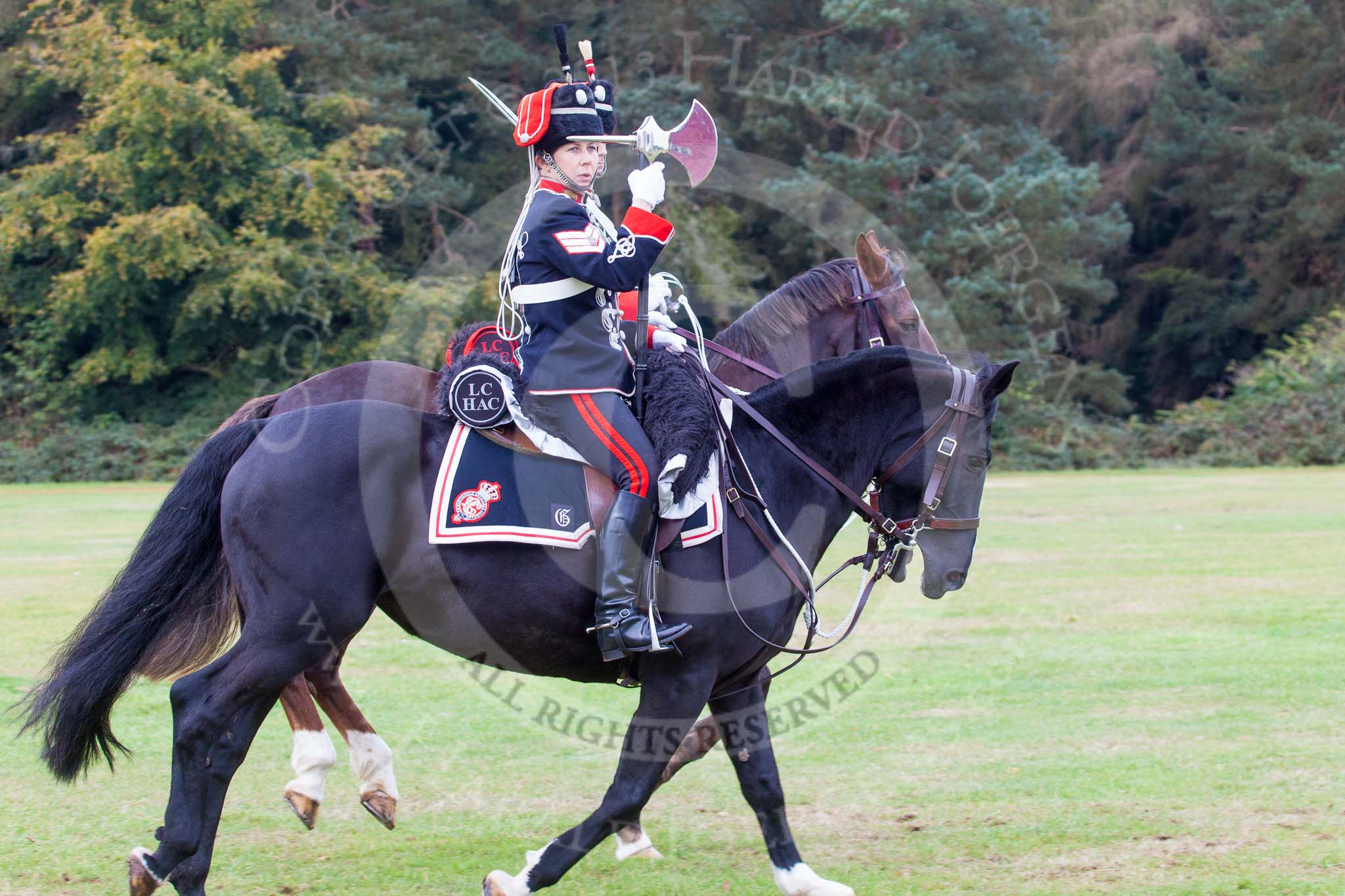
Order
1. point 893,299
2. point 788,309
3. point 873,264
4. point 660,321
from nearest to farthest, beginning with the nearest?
point 660,321
point 788,309
point 893,299
point 873,264

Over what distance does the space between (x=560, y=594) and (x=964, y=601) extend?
7.65 m

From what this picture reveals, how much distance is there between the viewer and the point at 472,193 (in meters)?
30.2

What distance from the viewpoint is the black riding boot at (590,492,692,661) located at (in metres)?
4.52

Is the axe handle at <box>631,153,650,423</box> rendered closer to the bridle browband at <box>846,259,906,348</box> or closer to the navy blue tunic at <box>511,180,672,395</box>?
the navy blue tunic at <box>511,180,672,395</box>

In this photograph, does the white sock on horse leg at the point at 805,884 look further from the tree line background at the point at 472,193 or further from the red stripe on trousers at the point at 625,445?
the tree line background at the point at 472,193

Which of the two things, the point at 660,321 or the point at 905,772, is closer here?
the point at 660,321

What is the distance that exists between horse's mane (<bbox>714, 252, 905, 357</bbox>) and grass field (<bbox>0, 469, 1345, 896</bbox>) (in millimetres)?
2201

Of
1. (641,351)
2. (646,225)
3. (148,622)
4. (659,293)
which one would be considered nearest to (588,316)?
(641,351)

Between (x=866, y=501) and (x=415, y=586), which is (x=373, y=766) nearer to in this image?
(x=415, y=586)

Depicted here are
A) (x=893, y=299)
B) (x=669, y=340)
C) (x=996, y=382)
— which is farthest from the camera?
(x=893, y=299)

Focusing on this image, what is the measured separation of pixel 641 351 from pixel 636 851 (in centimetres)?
206

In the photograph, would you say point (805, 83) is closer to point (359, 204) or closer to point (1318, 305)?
point (359, 204)

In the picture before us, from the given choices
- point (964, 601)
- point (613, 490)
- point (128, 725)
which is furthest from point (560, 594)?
point (964, 601)

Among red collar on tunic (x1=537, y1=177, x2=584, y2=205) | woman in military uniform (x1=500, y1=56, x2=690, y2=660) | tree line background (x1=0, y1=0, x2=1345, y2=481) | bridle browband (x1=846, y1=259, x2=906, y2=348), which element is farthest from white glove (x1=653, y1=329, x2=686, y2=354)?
tree line background (x1=0, y1=0, x2=1345, y2=481)
